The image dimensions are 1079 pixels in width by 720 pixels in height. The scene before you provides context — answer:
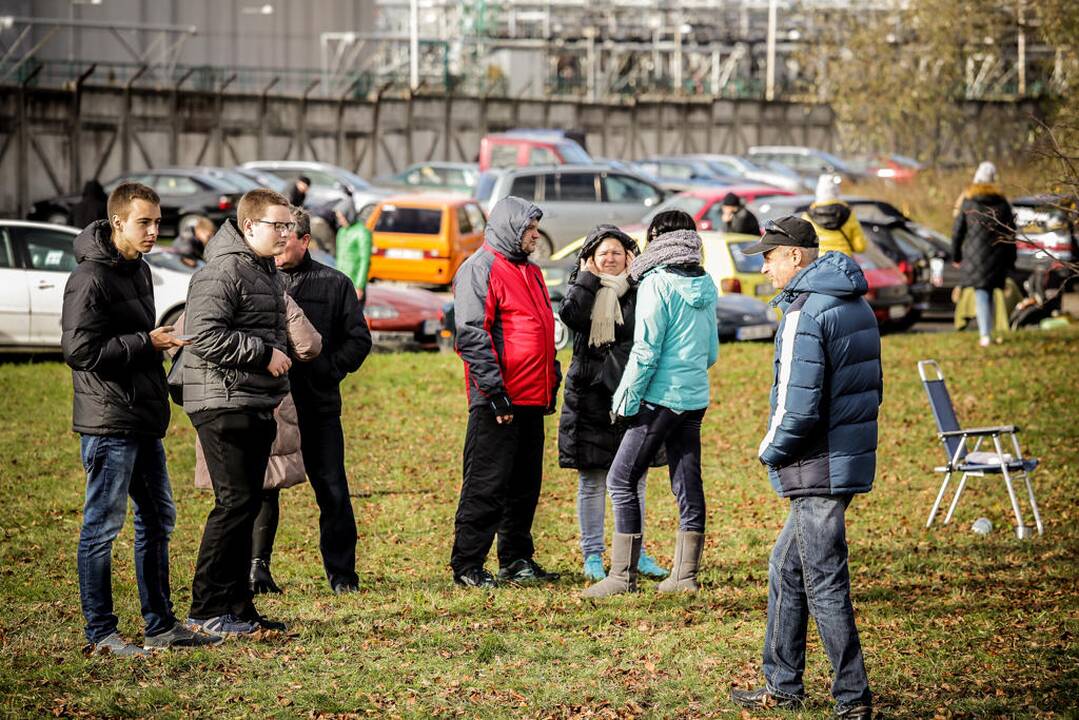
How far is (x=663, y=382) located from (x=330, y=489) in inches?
73.5

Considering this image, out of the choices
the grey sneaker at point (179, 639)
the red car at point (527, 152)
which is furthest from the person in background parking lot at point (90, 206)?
the grey sneaker at point (179, 639)

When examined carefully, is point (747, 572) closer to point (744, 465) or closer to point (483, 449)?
point (483, 449)

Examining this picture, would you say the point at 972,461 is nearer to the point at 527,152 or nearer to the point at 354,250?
the point at 354,250

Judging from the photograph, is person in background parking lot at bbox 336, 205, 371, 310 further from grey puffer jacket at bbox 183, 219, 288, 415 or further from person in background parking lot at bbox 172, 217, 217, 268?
grey puffer jacket at bbox 183, 219, 288, 415

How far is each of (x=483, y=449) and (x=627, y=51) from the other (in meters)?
54.4

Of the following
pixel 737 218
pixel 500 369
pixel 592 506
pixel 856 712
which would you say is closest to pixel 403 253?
pixel 737 218

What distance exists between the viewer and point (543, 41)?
59.4m

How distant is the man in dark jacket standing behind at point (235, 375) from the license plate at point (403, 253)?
16107mm

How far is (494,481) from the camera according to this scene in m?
8.38

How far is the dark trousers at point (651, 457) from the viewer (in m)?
8.12

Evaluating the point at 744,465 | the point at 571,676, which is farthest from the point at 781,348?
the point at 744,465

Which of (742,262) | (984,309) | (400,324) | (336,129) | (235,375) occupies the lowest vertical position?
(400,324)

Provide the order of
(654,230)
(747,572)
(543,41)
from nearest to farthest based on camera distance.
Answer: (654,230), (747,572), (543,41)

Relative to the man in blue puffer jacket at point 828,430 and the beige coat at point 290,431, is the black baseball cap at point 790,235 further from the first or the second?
the beige coat at point 290,431
